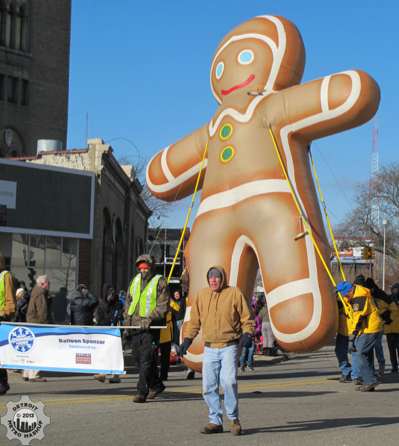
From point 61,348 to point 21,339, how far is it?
0.53 m

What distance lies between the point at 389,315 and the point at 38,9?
40363 millimetres

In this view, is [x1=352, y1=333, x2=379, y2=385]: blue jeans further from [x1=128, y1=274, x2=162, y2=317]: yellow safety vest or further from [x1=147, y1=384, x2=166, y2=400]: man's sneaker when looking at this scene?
[x1=128, y1=274, x2=162, y2=317]: yellow safety vest

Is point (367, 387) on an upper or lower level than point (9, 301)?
lower

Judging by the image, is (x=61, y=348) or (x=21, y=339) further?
(x=21, y=339)

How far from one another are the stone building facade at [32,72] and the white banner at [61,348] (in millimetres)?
38626

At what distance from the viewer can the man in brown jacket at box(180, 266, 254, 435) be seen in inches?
317

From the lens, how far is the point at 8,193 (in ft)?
81.5

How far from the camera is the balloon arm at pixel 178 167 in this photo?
44.0 feet

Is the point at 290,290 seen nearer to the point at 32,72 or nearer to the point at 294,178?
the point at 294,178

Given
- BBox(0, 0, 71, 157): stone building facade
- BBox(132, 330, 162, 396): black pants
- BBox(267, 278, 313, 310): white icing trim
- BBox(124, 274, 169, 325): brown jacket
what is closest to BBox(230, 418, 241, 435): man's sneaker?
BBox(132, 330, 162, 396): black pants

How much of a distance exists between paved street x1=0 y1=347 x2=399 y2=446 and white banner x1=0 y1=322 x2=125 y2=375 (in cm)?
39

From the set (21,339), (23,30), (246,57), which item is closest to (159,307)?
(21,339)

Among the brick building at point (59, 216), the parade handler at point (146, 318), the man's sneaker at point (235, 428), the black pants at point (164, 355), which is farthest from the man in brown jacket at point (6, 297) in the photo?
the brick building at point (59, 216)

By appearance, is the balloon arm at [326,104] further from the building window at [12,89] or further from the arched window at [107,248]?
the building window at [12,89]
